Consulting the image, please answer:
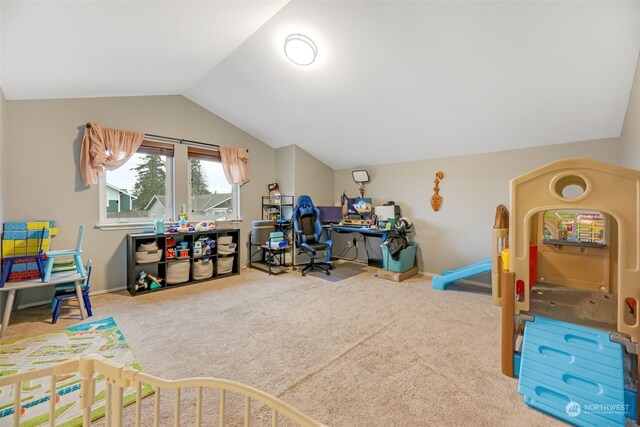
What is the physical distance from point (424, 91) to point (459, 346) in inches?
102

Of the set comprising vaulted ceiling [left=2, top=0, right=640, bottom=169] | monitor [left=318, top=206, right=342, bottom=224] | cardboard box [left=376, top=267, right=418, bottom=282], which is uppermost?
vaulted ceiling [left=2, top=0, right=640, bottom=169]

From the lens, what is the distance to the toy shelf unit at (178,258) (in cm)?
348

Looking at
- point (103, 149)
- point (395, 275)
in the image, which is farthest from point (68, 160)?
point (395, 275)

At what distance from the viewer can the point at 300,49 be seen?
9.25 ft

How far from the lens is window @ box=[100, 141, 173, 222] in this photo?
142 inches

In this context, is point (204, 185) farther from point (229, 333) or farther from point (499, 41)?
point (499, 41)

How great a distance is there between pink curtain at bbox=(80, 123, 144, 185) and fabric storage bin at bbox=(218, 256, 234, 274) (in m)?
1.91

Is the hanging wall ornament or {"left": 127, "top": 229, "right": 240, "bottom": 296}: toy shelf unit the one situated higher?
the hanging wall ornament

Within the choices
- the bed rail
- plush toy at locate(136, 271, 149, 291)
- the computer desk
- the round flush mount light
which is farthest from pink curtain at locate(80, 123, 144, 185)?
the bed rail

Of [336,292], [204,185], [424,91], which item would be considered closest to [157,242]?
[204,185]

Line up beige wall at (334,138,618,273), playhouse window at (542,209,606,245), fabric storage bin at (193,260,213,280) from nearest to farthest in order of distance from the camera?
1. playhouse window at (542,209,606,245)
2. beige wall at (334,138,618,273)
3. fabric storage bin at (193,260,213,280)

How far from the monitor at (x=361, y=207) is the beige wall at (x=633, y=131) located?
318 centimetres

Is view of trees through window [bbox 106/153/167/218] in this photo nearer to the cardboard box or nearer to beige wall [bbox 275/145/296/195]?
beige wall [bbox 275/145/296/195]

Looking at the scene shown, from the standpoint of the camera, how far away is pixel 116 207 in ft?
12.0
